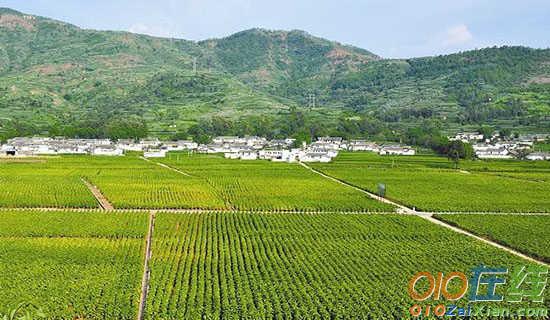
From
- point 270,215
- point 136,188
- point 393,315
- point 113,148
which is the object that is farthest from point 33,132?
point 393,315

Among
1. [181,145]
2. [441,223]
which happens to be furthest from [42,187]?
[181,145]

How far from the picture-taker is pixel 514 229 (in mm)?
45062

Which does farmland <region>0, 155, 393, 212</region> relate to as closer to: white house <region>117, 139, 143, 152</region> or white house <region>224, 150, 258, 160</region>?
white house <region>224, 150, 258, 160</region>

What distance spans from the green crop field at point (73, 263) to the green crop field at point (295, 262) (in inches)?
64.4

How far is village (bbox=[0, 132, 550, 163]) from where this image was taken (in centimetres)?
10925

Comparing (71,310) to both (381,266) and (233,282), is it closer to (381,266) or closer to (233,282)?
(233,282)

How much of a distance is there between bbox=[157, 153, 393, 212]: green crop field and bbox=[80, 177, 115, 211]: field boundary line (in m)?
12.3

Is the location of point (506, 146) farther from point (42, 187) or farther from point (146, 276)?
point (146, 276)

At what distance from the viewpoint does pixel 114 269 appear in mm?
30766

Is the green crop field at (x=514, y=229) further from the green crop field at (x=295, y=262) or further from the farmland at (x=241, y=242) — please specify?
the green crop field at (x=295, y=262)

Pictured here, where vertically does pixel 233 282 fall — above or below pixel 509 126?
below

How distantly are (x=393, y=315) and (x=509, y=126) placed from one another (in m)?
158

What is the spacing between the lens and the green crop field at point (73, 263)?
25.7 m

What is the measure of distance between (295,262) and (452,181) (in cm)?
4978
